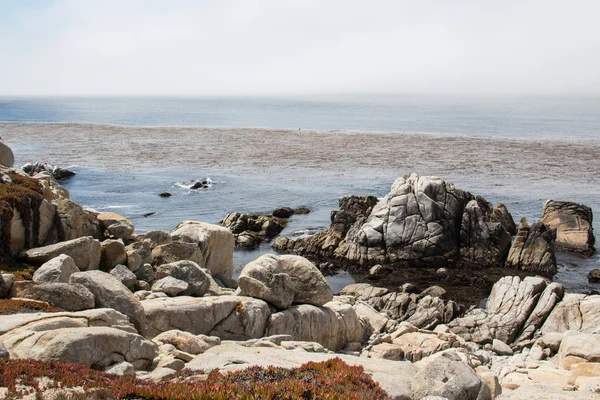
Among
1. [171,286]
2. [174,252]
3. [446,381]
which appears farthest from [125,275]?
[446,381]

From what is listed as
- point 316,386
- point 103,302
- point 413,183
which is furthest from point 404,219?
point 316,386

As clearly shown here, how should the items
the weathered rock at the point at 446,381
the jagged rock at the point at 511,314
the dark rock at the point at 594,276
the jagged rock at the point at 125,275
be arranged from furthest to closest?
the dark rock at the point at 594,276 → the jagged rock at the point at 511,314 → the jagged rock at the point at 125,275 → the weathered rock at the point at 446,381

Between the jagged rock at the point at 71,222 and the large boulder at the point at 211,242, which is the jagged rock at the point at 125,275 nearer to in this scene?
the jagged rock at the point at 71,222

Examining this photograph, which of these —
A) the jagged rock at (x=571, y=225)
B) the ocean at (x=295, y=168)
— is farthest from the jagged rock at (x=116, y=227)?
the jagged rock at (x=571, y=225)

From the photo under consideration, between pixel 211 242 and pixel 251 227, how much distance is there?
24.2 meters

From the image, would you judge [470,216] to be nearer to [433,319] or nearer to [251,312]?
[433,319]

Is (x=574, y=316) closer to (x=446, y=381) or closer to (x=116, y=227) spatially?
(x=446, y=381)

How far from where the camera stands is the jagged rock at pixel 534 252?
1757 inches

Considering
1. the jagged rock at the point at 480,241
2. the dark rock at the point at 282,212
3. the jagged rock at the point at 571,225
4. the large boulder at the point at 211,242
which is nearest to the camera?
the large boulder at the point at 211,242

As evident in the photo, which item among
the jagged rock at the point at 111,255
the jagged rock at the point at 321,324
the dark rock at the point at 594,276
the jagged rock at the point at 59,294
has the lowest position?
the dark rock at the point at 594,276

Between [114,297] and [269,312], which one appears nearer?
[114,297]

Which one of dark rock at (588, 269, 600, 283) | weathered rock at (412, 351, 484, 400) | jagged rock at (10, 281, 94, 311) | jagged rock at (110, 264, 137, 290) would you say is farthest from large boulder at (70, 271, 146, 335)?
dark rock at (588, 269, 600, 283)

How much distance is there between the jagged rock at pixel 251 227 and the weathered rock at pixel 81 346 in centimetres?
3566

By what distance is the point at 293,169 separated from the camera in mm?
86625
